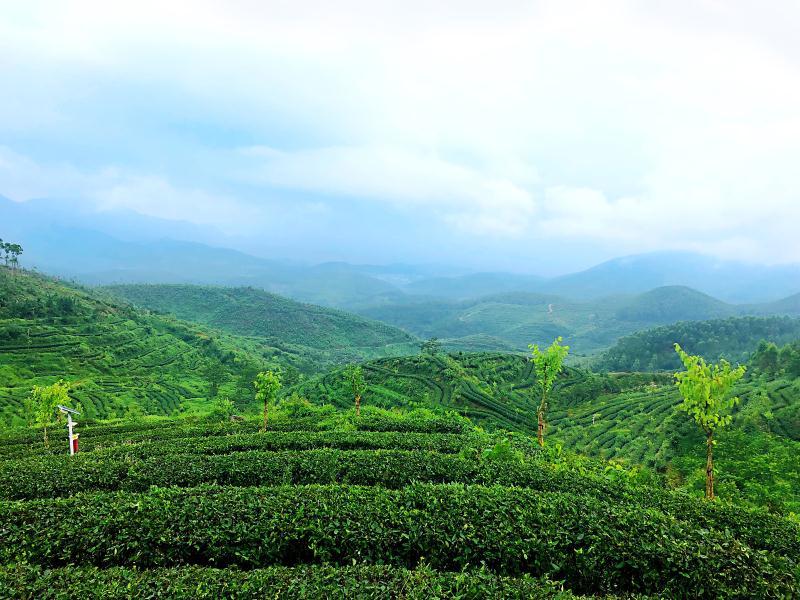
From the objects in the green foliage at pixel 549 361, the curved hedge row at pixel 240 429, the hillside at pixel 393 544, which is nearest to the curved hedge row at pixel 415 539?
the hillside at pixel 393 544

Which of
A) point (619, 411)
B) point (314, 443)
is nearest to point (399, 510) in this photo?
point (314, 443)

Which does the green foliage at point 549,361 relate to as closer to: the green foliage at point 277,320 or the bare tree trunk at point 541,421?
the bare tree trunk at point 541,421

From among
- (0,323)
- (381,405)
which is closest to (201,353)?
(0,323)

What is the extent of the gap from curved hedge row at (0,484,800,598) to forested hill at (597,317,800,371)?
348ft

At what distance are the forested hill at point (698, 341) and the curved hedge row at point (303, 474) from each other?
102398 millimetres

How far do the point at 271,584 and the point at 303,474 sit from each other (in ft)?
21.6

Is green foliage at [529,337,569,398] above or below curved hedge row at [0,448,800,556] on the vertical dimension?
above

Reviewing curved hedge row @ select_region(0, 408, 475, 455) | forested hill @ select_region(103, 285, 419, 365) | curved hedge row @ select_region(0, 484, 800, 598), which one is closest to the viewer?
curved hedge row @ select_region(0, 484, 800, 598)

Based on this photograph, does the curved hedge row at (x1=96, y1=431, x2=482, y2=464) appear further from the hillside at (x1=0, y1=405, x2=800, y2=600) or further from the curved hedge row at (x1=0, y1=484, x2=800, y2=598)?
the curved hedge row at (x1=0, y1=484, x2=800, y2=598)

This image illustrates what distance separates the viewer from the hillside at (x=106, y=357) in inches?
1986

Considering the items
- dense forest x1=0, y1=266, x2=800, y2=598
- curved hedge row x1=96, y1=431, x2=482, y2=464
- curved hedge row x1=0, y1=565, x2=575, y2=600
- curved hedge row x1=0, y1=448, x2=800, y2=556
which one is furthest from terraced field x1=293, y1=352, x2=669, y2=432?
curved hedge row x1=0, y1=565, x2=575, y2=600

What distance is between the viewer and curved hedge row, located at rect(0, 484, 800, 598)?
7520 mm

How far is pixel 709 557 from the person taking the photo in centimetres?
746

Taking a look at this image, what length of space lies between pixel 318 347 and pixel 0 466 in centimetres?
12544
